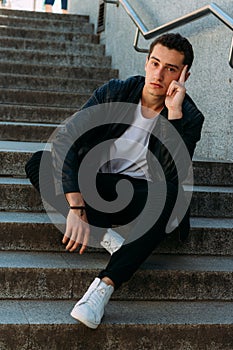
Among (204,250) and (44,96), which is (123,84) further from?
(44,96)

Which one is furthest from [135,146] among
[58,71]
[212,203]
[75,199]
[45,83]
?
[58,71]

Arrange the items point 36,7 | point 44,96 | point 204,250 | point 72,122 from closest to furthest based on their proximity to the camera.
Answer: point 72,122
point 204,250
point 44,96
point 36,7

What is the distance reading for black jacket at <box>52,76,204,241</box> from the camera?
11.2ft

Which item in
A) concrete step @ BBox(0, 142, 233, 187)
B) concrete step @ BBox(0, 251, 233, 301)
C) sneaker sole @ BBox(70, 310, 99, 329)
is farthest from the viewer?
concrete step @ BBox(0, 142, 233, 187)

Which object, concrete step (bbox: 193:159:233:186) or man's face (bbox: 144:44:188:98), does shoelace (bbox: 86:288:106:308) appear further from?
concrete step (bbox: 193:159:233:186)

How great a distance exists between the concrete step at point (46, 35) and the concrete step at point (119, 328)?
191 inches

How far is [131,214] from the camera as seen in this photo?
3.43m

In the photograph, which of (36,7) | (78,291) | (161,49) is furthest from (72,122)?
(36,7)

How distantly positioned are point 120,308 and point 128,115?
3.09 ft

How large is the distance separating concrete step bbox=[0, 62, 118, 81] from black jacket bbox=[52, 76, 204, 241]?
3.24m

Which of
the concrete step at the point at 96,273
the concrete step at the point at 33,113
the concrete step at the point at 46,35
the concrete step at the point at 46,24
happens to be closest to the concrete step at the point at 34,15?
the concrete step at the point at 46,24

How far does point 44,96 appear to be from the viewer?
20.5 ft

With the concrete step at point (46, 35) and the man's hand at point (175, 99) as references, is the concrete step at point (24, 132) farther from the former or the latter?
the concrete step at point (46, 35)

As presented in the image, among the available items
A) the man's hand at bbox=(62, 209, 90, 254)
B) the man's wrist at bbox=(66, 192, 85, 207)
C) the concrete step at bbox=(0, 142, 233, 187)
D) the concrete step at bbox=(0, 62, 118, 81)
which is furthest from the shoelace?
the concrete step at bbox=(0, 62, 118, 81)
